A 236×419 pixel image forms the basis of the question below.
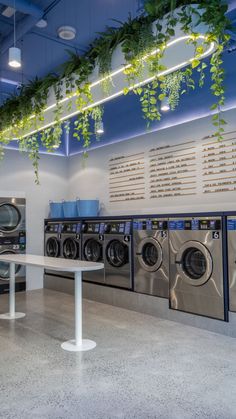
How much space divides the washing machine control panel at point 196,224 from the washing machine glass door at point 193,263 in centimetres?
19

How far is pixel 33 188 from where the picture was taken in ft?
23.8

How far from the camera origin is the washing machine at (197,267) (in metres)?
4.10

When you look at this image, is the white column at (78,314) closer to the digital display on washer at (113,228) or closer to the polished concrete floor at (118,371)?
the polished concrete floor at (118,371)

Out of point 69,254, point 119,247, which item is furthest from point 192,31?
point 69,254

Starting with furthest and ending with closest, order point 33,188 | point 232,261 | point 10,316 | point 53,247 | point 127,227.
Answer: point 33,188 → point 53,247 → point 127,227 → point 10,316 → point 232,261

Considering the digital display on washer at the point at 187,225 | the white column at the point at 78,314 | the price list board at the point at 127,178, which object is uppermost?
Result: the price list board at the point at 127,178

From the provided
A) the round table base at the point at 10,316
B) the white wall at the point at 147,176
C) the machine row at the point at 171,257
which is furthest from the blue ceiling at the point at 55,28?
the round table base at the point at 10,316

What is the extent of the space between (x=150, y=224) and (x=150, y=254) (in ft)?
1.51

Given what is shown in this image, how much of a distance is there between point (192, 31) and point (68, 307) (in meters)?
4.31

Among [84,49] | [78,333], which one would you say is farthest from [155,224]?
[84,49]

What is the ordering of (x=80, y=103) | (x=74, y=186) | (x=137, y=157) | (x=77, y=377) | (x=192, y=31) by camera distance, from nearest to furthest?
(x=192, y=31)
(x=77, y=377)
(x=80, y=103)
(x=137, y=157)
(x=74, y=186)

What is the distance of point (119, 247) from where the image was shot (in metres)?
5.63

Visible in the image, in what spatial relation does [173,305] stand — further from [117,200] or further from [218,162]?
[117,200]

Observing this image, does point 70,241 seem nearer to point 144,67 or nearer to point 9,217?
point 9,217
